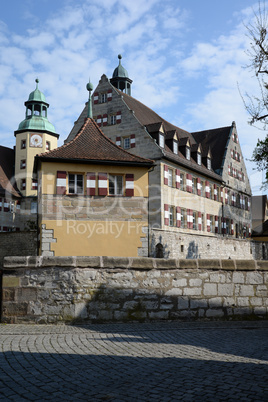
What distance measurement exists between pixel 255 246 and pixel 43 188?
79.2 feet

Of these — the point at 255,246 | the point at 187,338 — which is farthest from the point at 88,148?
the point at 255,246

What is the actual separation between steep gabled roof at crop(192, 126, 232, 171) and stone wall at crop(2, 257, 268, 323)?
1259 inches

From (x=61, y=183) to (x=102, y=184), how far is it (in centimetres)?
191

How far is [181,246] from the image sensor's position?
95.9 ft

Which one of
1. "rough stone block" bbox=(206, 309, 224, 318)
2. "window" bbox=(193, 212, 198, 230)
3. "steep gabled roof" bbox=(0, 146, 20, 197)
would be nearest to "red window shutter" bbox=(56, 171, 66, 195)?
"rough stone block" bbox=(206, 309, 224, 318)

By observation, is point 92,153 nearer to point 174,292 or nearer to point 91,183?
point 91,183

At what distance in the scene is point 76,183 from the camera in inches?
845

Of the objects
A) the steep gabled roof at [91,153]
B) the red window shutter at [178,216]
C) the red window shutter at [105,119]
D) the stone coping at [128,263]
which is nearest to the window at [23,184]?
the red window shutter at [105,119]

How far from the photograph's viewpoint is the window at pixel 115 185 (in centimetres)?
2141

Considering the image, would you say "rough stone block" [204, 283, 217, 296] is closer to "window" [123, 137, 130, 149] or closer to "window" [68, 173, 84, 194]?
"window" [68, 173, 84, 194]

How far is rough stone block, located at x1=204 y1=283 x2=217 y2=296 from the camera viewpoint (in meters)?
9.04

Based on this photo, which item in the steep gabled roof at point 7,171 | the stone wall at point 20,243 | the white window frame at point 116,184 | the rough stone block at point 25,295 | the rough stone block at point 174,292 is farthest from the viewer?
the steep gabled roof at point 7,171

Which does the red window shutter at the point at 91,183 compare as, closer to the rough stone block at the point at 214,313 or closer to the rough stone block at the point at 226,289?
the rough stone block at the point at 226,289

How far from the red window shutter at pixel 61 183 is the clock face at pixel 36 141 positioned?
98.1 feet
